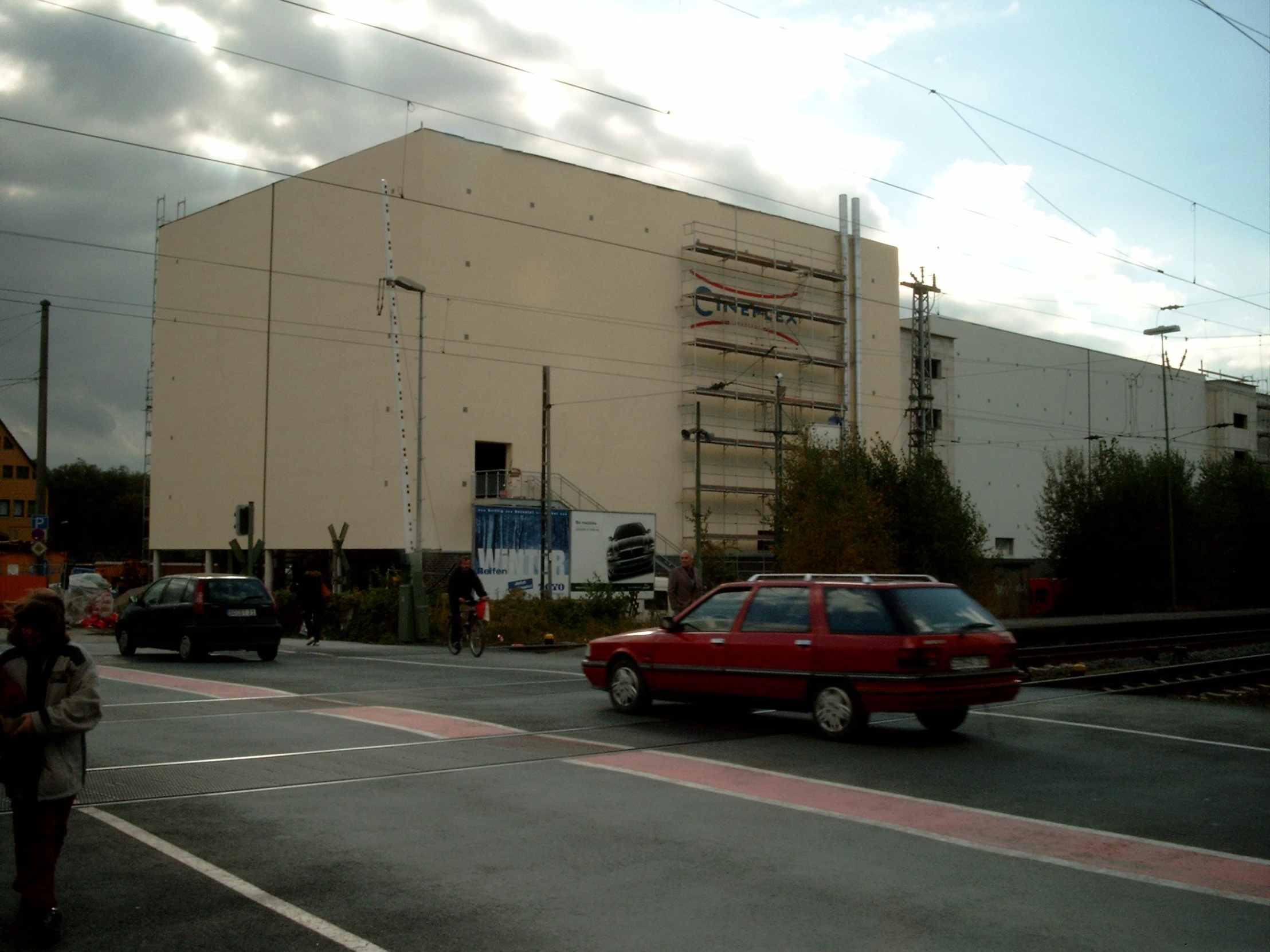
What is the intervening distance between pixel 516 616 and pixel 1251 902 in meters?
24.5

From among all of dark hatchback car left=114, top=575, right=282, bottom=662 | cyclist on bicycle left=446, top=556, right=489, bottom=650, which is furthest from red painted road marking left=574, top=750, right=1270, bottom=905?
cyclist on bicycle left=446, top=556, right=489, bottom=650

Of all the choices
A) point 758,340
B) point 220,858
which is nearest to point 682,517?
point 758,340

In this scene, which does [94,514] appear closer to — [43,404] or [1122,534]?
[43,404]

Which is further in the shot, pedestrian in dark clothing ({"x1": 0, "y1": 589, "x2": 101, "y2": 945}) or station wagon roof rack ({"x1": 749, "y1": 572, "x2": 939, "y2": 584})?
station wagon roof rack ({"x1": 749, "y1": 572, "x2": 939, "y2": 584})

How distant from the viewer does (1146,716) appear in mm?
13422

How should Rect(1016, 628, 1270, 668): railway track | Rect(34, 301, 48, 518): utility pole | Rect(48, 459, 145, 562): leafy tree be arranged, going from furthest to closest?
Rect(48, 459, 145, 562): leafy tree < Rect(34, 301, 48, 518): utility pole < Rect(1016, 628, 1270, 668): railway track

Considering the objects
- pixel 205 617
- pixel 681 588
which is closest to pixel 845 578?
pixel 681 588

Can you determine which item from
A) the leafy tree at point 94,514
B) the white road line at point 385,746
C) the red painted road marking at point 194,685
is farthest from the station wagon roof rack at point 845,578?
the leafy tree at point 94,514

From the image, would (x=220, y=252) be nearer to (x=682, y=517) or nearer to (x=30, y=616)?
(x=682, y=517)

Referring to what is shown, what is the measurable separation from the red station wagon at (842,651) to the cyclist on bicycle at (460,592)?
11.0 meters

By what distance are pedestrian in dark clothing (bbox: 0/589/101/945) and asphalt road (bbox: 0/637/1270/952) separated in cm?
30

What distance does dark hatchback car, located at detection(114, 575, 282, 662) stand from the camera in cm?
2094

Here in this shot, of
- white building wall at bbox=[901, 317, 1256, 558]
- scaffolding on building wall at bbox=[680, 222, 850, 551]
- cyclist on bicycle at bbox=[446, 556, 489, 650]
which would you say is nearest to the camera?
cyclist on bicycle at bbox=[446, 556, 489, 650]

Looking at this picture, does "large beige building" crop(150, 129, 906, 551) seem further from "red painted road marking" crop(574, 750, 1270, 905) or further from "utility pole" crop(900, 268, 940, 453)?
"red painted road marking" crop(574, 750, 1270, 905)
